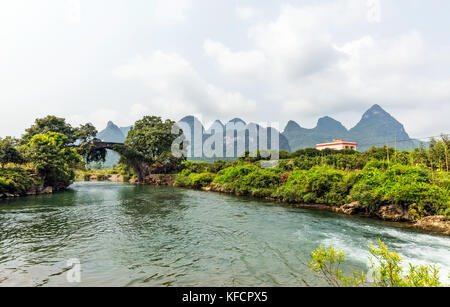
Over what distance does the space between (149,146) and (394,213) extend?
39519 millimetres

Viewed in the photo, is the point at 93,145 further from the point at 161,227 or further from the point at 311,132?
the point at 311,132

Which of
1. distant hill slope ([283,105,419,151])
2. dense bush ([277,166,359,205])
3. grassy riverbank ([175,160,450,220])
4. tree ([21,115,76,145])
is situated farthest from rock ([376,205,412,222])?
distant hill slope ([283,105,419,151])

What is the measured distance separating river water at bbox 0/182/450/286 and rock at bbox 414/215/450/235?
3.25 feet

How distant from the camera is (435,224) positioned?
1062 cm

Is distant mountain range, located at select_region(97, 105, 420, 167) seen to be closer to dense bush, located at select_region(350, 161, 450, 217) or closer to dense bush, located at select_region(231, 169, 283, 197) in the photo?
dense bush, located at select_region(231, 169, 283, 197)

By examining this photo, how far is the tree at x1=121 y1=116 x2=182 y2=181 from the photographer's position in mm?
42812

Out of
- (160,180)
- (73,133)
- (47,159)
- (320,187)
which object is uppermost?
(73,133)

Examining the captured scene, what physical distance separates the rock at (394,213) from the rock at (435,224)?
34.1 inches

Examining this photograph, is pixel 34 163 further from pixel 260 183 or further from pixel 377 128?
pixel 377 128

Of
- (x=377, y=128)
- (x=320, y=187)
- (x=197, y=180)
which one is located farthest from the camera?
(x=377, y=128)

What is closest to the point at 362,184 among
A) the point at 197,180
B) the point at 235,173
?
the point at 235,173

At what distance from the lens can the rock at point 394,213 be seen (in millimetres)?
12086

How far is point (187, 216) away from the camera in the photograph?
1345cm
